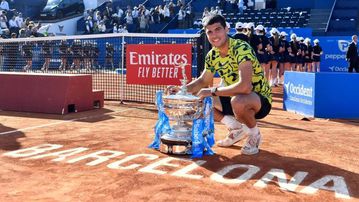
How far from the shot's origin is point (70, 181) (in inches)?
160

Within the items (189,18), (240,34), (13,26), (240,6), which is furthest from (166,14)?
(240,34)

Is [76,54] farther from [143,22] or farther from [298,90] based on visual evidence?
[143,22]

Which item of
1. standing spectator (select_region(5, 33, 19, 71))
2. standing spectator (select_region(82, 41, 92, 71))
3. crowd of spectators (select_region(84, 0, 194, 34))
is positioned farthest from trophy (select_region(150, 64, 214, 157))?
crowd of spectators (select_region(84, 0, 194, 34))

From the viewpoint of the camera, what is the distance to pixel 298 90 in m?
9.28

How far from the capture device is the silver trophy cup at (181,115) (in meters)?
4.86

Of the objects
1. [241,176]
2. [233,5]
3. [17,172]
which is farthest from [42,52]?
[233,5]

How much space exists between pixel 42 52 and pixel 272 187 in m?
11.1

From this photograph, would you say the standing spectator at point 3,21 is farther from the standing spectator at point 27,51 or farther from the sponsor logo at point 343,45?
the sponsor logo at point 343,45

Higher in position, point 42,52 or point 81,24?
point 81,24

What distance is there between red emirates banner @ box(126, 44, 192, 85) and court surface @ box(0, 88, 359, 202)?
2.33 meters

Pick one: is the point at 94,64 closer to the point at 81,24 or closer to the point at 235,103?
the point at 235,103

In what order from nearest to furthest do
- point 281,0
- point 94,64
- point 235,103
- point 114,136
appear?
point 235,103 → point 114,136 → point 94,64 → point 281,0

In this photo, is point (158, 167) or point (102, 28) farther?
point (102, 28)

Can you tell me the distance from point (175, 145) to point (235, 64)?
1.13 m
